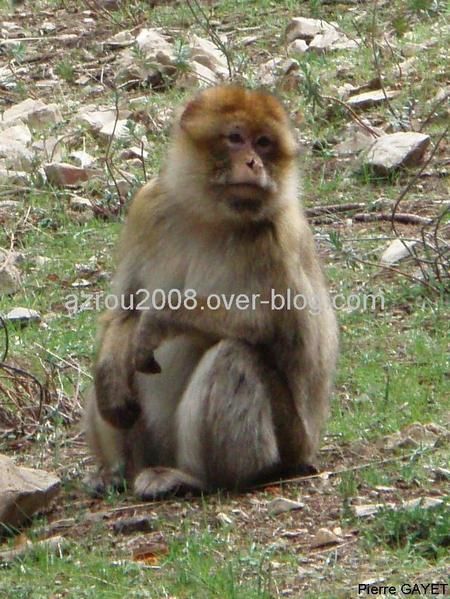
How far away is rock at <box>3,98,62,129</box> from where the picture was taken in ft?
37.4

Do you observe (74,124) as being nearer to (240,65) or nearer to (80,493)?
(240,65)

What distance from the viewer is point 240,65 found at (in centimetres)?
1150

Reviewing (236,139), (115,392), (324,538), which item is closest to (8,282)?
(115,392)

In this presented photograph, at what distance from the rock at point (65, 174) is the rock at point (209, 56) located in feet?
6.13

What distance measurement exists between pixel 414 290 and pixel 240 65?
375cm

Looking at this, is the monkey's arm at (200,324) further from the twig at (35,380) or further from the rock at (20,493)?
the twig at (35,380)

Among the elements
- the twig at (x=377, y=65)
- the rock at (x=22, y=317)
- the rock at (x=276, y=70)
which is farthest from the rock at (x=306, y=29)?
the rock at (x=22, y=317)

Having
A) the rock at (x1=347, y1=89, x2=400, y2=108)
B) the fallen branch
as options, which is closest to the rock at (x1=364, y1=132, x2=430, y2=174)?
the fallen branch

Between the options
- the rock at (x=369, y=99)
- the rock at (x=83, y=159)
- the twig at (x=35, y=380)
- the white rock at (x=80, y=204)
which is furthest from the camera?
the rock at (x=369, y=99)

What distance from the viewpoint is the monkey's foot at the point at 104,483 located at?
6.19 m

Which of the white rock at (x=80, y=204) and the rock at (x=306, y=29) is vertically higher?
the rock at (x=306, y=29)

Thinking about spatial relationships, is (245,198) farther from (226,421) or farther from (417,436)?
(417,436)

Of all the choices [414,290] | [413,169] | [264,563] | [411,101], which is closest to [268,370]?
[264,563]

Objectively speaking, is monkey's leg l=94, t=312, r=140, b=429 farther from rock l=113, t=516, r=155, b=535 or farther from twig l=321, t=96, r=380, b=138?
twig l=321, t=96, r=380, b=138
